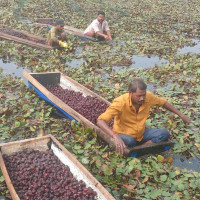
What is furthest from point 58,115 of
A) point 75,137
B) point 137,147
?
point 137,147

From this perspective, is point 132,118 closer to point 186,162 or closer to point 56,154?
point 186,162

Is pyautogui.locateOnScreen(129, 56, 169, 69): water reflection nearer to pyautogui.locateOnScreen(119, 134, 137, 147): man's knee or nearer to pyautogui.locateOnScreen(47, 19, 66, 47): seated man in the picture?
pyautogui.locateOnScreen(47, 19, 66, 47): seated man

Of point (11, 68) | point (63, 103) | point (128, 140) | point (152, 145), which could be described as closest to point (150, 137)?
point (152, 145)

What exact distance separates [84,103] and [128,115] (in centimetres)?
147

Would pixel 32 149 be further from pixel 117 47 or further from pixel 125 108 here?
pixel 117 47

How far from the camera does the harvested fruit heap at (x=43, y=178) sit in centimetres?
321

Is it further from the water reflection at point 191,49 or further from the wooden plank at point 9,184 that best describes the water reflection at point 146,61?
the wooden plank at point 9,184

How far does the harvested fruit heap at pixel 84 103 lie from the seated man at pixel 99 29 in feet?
15.0

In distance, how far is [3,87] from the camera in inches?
258

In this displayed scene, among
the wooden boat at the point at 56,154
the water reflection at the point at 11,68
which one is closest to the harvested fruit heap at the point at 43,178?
the wooden boat at the point at 56,154

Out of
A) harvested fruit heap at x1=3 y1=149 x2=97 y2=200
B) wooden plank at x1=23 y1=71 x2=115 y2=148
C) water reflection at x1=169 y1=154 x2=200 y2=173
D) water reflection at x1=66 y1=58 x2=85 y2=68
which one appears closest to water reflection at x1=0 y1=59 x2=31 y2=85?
water reflection at x1=66 y1=58 x2=85 y2=68

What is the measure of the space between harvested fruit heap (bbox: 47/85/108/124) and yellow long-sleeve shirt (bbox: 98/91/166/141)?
2.77 ft

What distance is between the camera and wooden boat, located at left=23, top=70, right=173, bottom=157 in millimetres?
4184

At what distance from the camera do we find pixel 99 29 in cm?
1044
